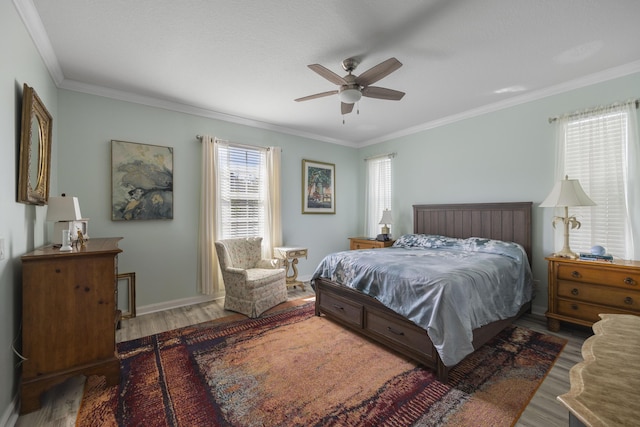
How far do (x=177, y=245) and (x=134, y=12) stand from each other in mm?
2599

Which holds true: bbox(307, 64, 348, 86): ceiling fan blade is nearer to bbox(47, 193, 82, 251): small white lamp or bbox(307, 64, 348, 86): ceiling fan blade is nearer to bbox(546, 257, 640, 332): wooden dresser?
bbox(47, 193, 82, 251): small white lamp

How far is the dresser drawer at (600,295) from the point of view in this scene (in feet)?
7.82

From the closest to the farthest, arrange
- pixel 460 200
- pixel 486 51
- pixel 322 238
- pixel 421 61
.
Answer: pixel 486 51, pixel 421 61, pixel 460 200, pixel 322 238

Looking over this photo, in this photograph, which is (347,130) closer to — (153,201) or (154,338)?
(153,201)

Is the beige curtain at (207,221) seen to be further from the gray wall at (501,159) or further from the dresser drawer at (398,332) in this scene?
the gray wall at (501,159)

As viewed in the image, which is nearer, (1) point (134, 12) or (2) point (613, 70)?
(1) point (134, 12)

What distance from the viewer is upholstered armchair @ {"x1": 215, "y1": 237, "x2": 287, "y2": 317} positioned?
331cm

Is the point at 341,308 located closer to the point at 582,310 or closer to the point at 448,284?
the point at 448,284

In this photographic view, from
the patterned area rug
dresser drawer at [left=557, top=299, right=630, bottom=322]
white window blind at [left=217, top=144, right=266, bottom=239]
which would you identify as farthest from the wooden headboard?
white window blind at [left=217, top=144, right=266, bottom=239]

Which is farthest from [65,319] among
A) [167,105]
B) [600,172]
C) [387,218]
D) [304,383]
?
[600,172]

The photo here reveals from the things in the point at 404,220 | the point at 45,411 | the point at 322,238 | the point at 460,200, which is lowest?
the point at 45,411

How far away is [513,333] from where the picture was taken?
284 cm

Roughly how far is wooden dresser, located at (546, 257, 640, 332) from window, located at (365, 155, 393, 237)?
2772 millimetres

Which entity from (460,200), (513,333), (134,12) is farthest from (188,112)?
(513,333)
